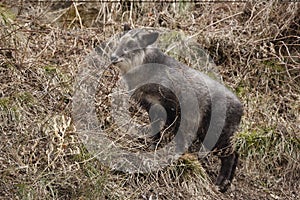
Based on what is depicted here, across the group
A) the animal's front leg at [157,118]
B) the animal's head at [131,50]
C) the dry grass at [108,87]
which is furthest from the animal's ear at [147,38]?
the dry grass at [108,87]

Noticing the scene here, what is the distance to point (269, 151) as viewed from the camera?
5.21 meters

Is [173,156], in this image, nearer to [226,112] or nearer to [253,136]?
[226,112]

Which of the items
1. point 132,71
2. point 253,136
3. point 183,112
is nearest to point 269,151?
point 253,136

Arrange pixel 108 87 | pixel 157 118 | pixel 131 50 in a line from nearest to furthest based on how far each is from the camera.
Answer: pixel 157 118, pixel 131 50, pixel 108 87

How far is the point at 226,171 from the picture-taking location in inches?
189

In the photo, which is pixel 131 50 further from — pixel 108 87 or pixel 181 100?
pixel 181 100

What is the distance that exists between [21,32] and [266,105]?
2448 millimetres

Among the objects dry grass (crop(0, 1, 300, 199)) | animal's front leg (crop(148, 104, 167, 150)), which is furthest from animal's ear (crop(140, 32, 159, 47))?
dry grass (crop(0, 1, 300, 199))

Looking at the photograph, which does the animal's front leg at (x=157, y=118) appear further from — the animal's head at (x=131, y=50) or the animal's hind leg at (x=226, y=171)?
the animal's hind leg at (x=226, y=171)

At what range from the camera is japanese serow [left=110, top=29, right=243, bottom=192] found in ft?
15.3

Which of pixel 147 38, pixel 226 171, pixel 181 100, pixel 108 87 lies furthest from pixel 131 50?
pixel 226 171

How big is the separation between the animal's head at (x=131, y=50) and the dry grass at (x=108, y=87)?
0.46 metres

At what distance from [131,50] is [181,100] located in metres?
0.60

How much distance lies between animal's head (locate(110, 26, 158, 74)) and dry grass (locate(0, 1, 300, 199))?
46 centimetres
